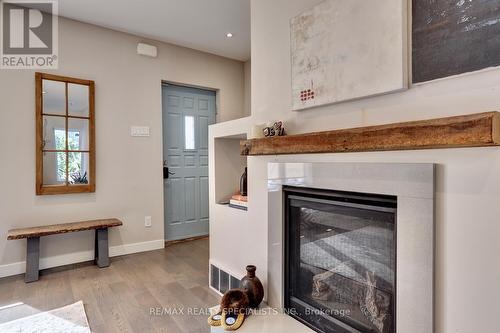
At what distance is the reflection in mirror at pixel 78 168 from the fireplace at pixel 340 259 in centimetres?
252

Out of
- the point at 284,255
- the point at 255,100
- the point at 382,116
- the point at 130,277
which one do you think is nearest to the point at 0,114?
the point at 130,277

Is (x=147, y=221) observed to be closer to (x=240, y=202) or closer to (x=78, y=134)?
(x=78, y=134)

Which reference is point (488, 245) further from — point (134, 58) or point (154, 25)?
point (134, 58)

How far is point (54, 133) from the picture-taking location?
3037 millimetres

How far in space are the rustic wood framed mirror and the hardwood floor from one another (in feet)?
3.00

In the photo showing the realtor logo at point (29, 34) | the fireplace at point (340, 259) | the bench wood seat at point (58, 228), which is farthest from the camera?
the realtor logo at point (29, 34)

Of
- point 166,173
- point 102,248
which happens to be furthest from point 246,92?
point 102,248

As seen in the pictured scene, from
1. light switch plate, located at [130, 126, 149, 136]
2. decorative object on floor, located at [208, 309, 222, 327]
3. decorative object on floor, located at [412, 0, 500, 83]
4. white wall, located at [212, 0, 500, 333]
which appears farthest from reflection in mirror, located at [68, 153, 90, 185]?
decorative object on floor, located at [412, 0, 500, 83]

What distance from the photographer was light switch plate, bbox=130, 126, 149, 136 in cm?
353

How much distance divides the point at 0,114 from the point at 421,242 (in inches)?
143

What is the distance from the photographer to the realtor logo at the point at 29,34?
2822 mm

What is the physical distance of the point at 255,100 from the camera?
2.11 m

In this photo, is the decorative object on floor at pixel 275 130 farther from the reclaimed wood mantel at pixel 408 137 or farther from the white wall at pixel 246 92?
the white wall at pixel 246 92

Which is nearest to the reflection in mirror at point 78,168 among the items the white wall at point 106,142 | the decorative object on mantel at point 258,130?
the white wall at point 106,142
